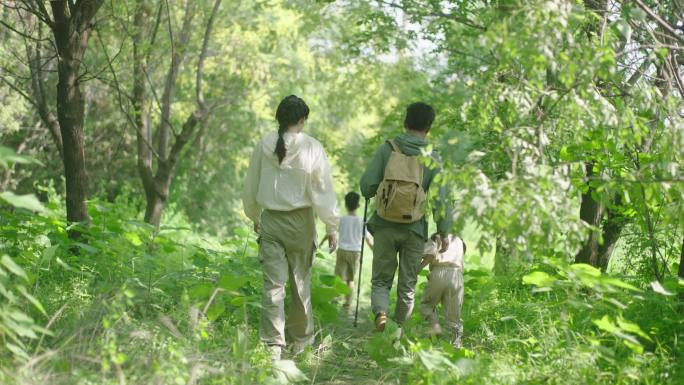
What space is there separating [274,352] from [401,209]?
1.52 meters

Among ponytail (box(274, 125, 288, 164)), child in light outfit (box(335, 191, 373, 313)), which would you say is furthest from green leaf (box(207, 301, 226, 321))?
child in light outfit (box(335, 191, 373, 313))

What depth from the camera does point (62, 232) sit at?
696 centimetres

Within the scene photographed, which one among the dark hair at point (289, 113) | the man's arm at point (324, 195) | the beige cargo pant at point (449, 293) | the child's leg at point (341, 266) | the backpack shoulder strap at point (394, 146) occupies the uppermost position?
the dark hair at point (289, 113)

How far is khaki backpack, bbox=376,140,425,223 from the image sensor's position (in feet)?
18.5

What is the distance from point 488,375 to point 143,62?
24.2ft

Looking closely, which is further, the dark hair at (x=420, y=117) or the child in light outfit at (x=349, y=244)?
the child in light outfit at (x=349, y=244)

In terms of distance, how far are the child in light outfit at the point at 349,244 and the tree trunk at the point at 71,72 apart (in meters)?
3.07

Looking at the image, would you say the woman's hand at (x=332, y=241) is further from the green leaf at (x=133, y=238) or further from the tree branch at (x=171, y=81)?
the tree branch at (x=171, y=81)

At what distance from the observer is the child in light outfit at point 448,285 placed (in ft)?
18.7

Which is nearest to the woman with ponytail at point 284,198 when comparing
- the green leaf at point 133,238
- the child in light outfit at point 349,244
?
the green leaf at point 133,238

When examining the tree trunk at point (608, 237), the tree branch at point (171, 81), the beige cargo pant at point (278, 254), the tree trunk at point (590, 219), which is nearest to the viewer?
the beige cargo pant at point (278, 254)

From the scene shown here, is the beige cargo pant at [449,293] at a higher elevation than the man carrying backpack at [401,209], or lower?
lower

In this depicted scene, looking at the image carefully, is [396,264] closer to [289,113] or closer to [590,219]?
[289,113]

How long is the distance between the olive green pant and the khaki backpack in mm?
213
